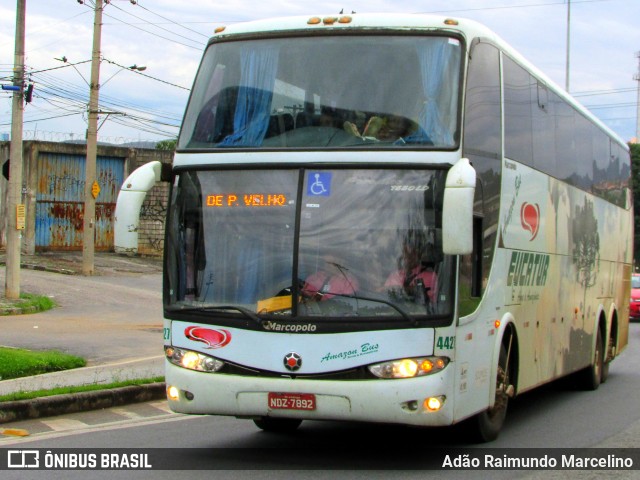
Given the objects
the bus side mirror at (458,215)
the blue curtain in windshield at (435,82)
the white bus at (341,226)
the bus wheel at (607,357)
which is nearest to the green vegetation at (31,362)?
the white bus at (341,226)

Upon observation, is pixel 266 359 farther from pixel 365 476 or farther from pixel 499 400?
pixel 499 400

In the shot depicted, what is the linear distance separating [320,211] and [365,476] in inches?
83.8

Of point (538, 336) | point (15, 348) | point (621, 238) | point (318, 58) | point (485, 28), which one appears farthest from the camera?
point (621, 238)

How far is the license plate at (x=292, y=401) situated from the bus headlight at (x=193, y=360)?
540 millimetres

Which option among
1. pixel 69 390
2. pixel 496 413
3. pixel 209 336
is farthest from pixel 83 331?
pixel 209 336

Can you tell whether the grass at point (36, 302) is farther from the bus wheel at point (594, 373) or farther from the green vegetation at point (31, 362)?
the bus wheel at point (594, 373)

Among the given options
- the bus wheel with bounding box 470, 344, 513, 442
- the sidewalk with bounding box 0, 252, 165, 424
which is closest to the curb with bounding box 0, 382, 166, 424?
the sidewalk with bounding box 0, 252, 165, 424

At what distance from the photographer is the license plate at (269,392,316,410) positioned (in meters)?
7.78

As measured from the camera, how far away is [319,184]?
26.5 feet

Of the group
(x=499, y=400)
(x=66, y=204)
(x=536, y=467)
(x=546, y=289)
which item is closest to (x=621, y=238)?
(x=546, y=289)

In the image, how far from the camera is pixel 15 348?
15359 millimetres

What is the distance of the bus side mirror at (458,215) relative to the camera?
7.33 metres

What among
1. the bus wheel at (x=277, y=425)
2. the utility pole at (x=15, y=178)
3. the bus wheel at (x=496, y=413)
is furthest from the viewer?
the utility pole at (x=15, y=178)

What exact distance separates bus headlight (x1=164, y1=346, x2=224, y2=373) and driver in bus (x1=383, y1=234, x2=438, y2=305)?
154 centimetres
